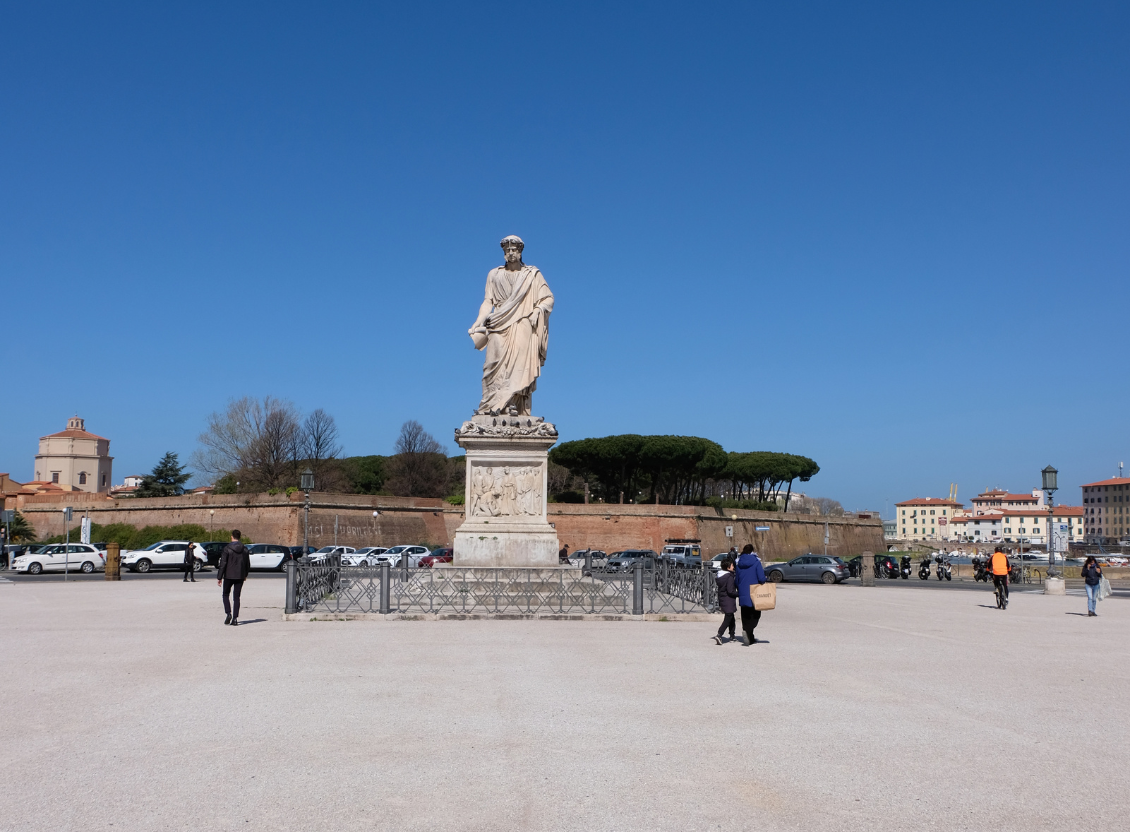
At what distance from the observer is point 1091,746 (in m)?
6.56

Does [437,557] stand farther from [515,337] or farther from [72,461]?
[72,461]

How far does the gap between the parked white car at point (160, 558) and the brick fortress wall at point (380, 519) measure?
13.3m

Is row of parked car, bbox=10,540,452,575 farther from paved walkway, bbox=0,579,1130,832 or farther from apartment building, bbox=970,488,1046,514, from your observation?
apartment building, bbox=970,488,1046,514

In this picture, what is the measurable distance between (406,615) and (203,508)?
49.3 meters

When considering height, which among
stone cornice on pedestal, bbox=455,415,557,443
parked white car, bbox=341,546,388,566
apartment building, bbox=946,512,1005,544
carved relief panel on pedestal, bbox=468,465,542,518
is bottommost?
apartment building, bbox=946,512,1005,544

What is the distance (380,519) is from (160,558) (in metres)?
20.3

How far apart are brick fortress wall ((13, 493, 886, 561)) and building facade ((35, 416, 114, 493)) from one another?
3512 cm

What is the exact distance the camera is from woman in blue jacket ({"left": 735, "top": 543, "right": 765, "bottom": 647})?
1220 centimetres

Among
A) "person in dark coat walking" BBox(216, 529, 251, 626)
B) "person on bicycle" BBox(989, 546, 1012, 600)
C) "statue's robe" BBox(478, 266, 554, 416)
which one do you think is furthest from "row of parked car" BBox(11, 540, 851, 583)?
"person in dark coat walking" BBox(216, 529, 251, 626)

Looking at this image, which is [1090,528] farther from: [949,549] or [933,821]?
[933,821]

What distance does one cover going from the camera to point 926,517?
17300cm

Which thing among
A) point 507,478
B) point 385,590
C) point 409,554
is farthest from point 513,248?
point 409,554

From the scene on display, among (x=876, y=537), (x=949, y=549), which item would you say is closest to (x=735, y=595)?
(x=876, y=537)


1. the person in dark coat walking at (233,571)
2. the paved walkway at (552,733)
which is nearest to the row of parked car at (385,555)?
the person in dark coat walking at (233,571)
